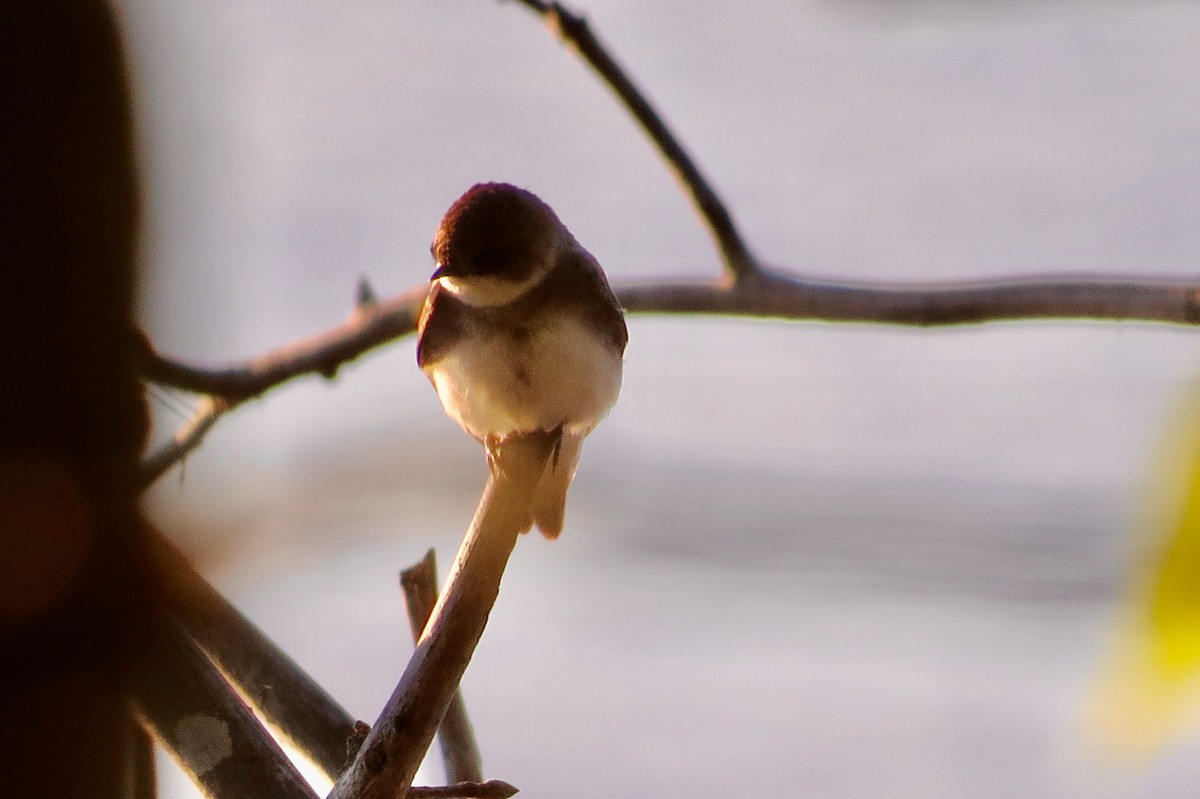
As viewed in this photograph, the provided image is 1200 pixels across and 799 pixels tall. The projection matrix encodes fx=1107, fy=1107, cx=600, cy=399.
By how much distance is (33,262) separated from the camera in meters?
1.56

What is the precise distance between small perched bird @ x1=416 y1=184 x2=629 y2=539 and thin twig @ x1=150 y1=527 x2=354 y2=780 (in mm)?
556

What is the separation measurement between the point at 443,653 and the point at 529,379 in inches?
32.8

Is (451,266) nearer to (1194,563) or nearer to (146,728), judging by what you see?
(146,728)

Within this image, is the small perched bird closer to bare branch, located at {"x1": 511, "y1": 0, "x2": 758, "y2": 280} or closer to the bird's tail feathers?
the bird's tail feathers

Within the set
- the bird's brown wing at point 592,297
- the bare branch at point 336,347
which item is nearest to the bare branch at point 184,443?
the bare branch at point 336,347

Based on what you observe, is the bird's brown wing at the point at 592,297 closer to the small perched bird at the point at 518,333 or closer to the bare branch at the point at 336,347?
the small perched bird at the point at 518,333

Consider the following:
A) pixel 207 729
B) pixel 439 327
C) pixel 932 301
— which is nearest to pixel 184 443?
pixel 439 327

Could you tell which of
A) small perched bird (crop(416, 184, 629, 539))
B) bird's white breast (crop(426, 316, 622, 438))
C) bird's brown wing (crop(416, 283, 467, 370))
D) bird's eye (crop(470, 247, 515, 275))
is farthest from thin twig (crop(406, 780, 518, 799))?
bird's eye (crop(470, 247, 515, 275))

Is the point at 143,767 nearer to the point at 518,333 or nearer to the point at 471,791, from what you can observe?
the point at 471,791

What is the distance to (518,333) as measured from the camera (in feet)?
7.30

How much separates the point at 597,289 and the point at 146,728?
1.21 meters

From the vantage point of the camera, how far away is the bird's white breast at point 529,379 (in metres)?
2.20

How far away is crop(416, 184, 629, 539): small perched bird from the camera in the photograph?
221 cm

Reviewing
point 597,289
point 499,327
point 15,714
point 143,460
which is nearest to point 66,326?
point 143,460
